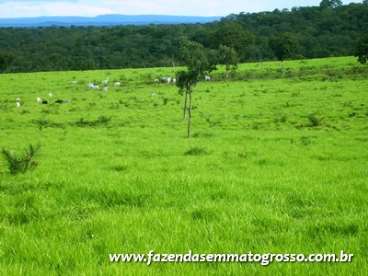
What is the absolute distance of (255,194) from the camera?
9797 millimetres

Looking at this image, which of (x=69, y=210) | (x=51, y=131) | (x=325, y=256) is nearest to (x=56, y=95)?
(x=51, y=131)

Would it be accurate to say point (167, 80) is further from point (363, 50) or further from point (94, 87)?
point (363, 50)

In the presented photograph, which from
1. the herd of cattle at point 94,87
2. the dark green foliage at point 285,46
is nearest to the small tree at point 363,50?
the herd of cattle at point 94,87

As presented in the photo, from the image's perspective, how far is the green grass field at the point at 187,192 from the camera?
21.5ft

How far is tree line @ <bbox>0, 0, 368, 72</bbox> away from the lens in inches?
4011

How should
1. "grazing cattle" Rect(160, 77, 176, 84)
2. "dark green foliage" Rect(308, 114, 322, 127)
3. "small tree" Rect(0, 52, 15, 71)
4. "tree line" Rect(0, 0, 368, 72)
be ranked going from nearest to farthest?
1. "dark green foliage" Rect(308, 114, 322, 127)
2. "grazing cattle" Rect(160, 77, 176, 84)
3. "small tree" Rect(0, 52, 15, 71)
4. "tree line" Rect(0, 0, 368, 72)

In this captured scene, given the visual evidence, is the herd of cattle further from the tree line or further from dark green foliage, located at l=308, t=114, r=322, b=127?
the tree line

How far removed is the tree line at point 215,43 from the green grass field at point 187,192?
5753 cm

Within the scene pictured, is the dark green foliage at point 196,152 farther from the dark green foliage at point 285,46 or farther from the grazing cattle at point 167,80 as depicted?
the dark green foliage at point 285,46

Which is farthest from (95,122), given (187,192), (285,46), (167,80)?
(285,46)

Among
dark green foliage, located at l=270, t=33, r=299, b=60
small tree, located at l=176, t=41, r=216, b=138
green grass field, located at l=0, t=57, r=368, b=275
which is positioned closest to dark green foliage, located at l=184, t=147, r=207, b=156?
green grass field, located at l=0, t=57, r=368, b=275

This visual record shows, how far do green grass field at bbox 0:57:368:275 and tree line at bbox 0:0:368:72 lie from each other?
5753 cm

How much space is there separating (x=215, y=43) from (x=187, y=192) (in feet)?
311

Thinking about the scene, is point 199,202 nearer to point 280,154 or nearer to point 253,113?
point 280,154
